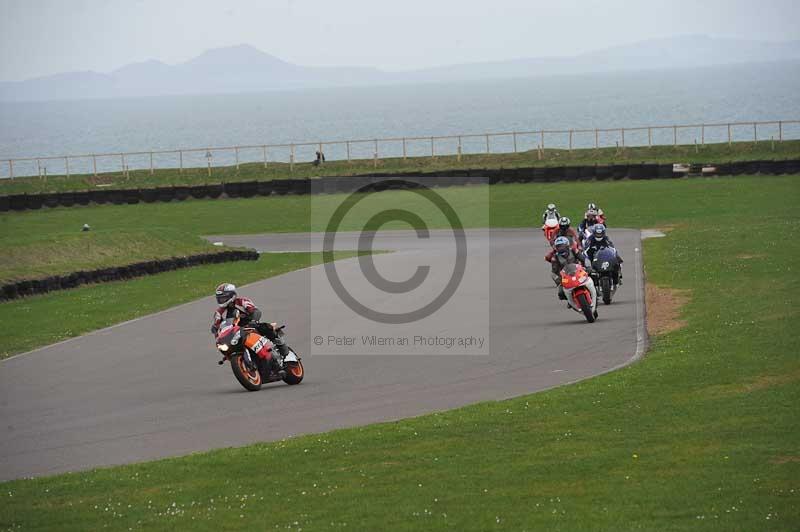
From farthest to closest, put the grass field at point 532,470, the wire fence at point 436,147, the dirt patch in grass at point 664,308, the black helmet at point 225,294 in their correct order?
the wire fence at point 436,147 → the dirt patch in grass at point 664,308 → the black helmet at point 225,294 → the grass field at point 532,470

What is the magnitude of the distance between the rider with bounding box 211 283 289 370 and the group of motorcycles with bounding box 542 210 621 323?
6467 millimetres

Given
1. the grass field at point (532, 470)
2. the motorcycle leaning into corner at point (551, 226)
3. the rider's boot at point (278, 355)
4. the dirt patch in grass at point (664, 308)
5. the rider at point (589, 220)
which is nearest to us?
the grass field at point (532, 470)

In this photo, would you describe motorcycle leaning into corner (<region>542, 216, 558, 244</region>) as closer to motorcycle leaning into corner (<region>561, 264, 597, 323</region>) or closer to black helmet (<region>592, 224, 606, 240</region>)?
black helmet (<region>592, 224, 606, 240</region>)

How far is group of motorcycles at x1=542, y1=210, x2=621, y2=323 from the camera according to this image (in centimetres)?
2184

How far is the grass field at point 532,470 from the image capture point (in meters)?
10.1

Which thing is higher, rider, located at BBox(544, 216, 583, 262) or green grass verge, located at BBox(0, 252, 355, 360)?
rider, located at BBox(544, 216, 583, 262)

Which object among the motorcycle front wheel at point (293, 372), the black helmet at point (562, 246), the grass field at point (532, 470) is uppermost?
the black helmet at point (562, 246)

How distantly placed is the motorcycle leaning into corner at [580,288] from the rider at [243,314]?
253 inches

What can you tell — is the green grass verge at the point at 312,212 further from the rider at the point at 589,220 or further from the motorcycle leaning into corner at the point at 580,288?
the motorcycle leaning into corner at the point at 580,288

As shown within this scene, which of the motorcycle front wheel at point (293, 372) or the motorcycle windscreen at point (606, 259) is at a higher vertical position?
the motorcycle windscreen at point (606, 259)

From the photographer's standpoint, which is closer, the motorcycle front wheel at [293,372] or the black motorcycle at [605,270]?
the motorcycle front wheel at [293,372]

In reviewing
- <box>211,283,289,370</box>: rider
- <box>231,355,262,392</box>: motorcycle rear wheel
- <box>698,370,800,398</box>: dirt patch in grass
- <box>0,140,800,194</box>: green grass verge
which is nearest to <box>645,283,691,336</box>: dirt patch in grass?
<box>698,370,800,398</box>: dirt patch in grass

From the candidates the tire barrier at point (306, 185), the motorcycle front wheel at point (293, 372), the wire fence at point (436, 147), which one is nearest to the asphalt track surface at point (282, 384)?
the motorcycle front wheel at point (293, 372)

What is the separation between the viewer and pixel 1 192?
66.8 meters
